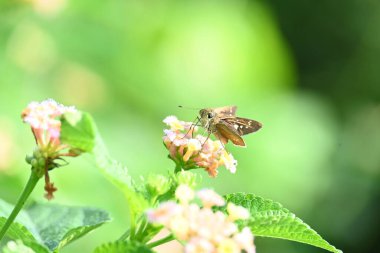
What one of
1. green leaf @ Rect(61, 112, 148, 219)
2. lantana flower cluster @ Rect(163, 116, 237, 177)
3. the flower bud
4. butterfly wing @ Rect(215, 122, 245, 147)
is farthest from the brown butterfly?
green leaf @ Rect(61, 112, 148, 219)

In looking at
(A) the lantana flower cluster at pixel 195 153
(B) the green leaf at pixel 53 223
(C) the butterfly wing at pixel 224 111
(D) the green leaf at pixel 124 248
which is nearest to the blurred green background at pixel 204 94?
(B) the green leaf at pixel 53 223

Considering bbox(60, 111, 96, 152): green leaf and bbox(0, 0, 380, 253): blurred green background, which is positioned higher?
bbox(0, 0, 380, 253): blurred green background

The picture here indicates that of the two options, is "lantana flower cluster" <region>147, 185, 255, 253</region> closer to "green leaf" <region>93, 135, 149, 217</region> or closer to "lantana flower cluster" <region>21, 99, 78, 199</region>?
"green leaf" <region>93, 135, 149, 217</region>

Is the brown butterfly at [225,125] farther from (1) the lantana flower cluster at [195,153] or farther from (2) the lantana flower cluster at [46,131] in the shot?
(2) the lantana flower cluster at [46,131]

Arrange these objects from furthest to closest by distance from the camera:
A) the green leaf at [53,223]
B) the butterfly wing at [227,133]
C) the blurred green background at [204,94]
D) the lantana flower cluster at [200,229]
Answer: the blurred green background at [204,94] < the butterfly wing at [227,133] < the green leaf at [53,223] < the lantana flower cluster at [200,229]

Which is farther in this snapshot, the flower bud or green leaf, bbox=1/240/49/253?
the flower bud

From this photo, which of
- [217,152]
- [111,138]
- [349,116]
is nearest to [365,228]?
[349,116]

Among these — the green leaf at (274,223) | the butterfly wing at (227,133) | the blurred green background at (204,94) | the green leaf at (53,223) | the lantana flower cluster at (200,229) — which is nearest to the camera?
the lantana flower cluster at (200,229)
